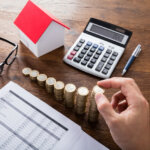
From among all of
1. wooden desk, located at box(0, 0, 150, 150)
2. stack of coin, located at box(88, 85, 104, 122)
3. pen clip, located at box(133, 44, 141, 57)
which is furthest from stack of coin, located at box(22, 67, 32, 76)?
pen clip, located at box(133, 44, 141, 57)

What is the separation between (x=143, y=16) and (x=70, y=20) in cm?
32

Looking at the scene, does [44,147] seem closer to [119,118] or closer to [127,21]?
[119,118]

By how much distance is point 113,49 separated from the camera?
816 mm

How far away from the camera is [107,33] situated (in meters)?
0.85

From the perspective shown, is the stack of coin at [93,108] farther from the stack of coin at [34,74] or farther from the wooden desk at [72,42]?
the stack of coin at [34,74]

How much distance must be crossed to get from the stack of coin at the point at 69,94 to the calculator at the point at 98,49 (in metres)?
0.14

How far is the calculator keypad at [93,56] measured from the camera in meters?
0.77

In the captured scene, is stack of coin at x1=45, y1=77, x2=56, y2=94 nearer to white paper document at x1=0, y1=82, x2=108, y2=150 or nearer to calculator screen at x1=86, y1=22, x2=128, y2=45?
white paper document at x1=0, y1=82, x2=108, y2=150

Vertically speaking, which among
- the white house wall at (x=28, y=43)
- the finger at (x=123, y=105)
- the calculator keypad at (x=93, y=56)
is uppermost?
the white house wall at (x=28, y=43)

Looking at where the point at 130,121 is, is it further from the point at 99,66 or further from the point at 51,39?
the point at 51,39

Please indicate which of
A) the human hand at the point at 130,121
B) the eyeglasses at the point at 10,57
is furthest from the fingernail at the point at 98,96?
the eyeglasses at the point at 10,57

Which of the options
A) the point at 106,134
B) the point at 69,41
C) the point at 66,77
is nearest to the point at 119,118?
the point at 106,134

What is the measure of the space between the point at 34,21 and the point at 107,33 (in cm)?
27

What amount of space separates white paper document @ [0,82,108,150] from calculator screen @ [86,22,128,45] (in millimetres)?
340
